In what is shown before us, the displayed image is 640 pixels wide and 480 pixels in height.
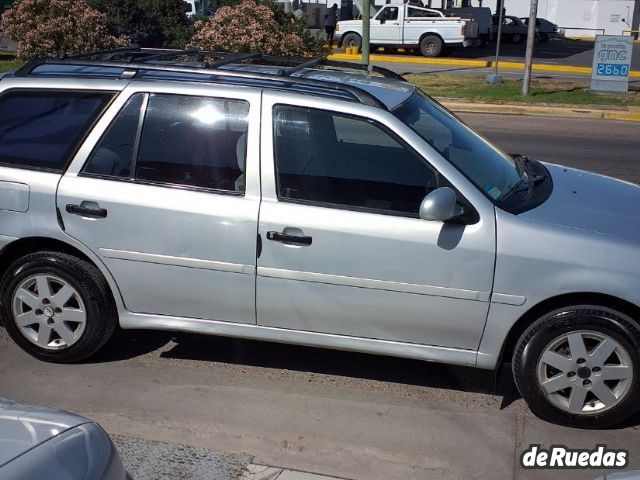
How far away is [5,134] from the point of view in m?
5.23

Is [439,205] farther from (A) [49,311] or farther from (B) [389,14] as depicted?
(B) [389,14]

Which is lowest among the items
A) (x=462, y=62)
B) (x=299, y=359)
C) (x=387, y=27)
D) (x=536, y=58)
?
(x=536, y=58)

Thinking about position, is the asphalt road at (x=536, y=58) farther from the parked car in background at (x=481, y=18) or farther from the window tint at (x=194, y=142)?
the window tint at (x=194, y=142)

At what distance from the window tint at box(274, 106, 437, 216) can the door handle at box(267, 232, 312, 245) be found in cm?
21

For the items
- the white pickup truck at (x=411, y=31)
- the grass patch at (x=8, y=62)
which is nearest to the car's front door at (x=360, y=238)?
the grass patch at (x=8, y=62)

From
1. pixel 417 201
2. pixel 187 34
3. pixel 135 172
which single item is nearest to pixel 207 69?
pixel 135 172

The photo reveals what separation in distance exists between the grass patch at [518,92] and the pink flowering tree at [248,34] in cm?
621

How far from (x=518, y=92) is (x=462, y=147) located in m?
15.7

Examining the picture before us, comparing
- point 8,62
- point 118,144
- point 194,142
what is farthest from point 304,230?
point 8,62

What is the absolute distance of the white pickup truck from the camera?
106ft

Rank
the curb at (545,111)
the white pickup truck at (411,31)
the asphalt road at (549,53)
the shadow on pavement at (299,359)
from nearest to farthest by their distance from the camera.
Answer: the shadow on pavement at (299,359)
the curb at (545,111)
the white pickup truck at (411,31)
the asphalt road at (549,53)

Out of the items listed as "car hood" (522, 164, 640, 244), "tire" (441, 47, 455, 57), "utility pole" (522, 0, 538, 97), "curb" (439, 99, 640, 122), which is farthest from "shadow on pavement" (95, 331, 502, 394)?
"tire" (441, 47, 455, 57)

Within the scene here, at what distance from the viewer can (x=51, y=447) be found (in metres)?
2.67

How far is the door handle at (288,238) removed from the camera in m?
4.62
